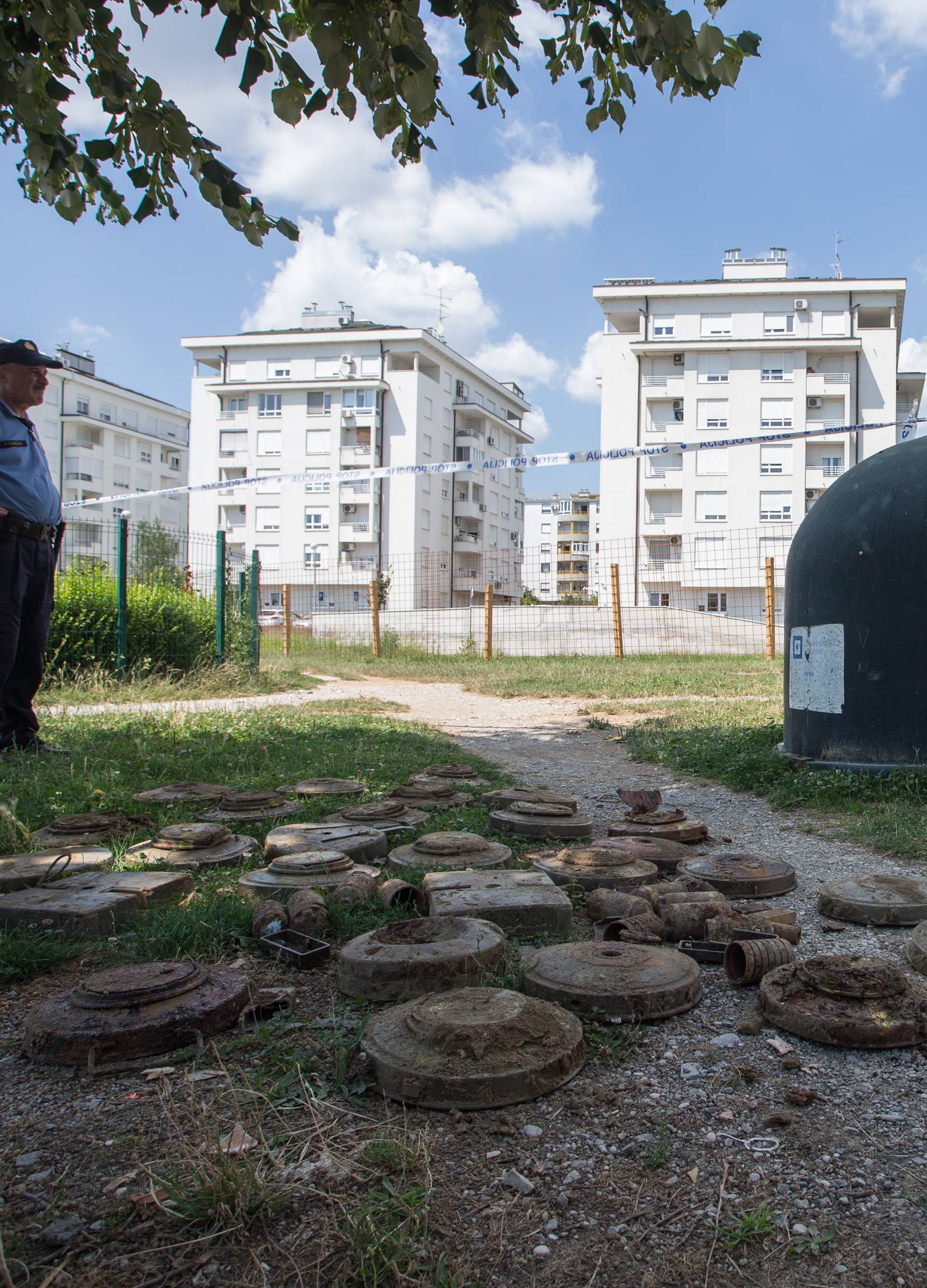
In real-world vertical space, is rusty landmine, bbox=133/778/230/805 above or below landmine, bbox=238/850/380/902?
below

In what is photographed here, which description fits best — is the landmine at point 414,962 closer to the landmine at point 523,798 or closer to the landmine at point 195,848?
the landmine at point 195,848

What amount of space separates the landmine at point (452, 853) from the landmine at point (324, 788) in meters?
1.30

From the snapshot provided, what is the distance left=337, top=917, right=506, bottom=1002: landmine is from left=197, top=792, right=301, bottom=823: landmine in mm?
1923

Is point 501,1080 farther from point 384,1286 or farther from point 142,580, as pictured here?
point 142,580

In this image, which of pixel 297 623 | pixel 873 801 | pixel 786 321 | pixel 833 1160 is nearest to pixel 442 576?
pixel 786 321

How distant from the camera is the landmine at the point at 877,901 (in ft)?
10.1

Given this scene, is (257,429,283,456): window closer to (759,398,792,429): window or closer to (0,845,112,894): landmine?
(759,398,792,429): window

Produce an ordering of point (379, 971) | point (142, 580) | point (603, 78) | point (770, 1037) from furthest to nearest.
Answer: point (142, 580), point (603, 78), point (379, 971), point (770, 1037)

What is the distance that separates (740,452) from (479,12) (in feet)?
146

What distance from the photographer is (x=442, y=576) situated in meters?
49.5

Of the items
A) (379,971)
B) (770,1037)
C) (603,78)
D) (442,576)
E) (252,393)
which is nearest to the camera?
(770,1037)

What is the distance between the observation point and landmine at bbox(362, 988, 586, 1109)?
185cm

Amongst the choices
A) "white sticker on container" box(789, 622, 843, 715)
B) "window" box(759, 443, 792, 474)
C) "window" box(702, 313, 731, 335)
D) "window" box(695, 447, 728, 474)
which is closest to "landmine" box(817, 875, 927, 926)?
"white sticker on container" box(789, 622, 843, 715)

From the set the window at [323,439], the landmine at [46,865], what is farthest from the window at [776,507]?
the landmine at [46,865]
